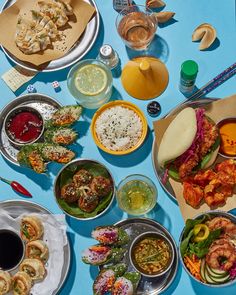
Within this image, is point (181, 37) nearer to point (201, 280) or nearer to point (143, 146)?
point (143, 146)

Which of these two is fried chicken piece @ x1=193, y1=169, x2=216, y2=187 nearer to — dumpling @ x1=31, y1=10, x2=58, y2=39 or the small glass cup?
the small glass cup

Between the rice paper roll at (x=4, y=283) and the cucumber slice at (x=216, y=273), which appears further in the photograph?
the rice paper roll at (x=4, y=283)

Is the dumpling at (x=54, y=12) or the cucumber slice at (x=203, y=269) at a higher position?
the dumpling at (x=54, y=12)

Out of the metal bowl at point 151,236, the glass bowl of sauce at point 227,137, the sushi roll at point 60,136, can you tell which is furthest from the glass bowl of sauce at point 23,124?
the glass bowl of sauce at point 227,137

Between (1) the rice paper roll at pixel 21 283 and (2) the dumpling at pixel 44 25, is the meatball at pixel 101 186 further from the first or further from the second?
(2) the dumpling at pixel 44 25

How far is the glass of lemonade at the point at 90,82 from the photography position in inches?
83.4

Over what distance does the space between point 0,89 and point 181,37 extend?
74cm

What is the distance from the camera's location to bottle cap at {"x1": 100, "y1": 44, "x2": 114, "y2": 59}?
211cm

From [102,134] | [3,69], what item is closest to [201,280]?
[102,134]

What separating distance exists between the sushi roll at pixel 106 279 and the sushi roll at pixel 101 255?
34mm

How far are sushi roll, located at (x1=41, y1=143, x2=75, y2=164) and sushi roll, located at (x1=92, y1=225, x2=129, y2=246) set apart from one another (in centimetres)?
29

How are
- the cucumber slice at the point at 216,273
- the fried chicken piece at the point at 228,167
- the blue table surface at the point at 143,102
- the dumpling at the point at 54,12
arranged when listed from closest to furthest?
the cucumber slice at the point at 216,273
the fried chicken piece at the point at 228,167
the blue table surface at the point at 143,102
the dumpling at the point at 54,12

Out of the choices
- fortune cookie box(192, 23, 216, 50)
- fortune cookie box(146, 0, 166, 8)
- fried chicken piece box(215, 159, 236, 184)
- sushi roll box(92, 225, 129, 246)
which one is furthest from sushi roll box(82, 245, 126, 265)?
fortune cookie box(146, 0, 166, 8)

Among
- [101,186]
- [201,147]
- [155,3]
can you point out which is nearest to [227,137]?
[201,147]
